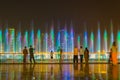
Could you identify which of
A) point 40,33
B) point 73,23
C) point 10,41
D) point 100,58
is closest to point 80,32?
point 73,23

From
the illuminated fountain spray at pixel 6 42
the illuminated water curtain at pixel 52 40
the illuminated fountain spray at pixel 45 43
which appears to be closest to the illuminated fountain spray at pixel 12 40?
the illuminated water curtain at pixel 52 40

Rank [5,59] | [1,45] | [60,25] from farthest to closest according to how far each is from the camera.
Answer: [60,25]
[1,45]
[5,59]

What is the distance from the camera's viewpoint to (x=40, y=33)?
49.1 m

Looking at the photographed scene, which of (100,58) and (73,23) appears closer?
(100,58)

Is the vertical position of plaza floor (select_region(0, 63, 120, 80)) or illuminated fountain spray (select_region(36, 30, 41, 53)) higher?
illuminated fountain spray (select_region(36, 30, 41, 53))

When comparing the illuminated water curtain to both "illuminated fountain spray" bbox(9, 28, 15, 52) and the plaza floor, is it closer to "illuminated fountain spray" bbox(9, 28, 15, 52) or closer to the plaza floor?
"illuminated fountain spray" bbox(9, 28, 15, 52)

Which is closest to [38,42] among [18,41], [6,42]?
[18,41]

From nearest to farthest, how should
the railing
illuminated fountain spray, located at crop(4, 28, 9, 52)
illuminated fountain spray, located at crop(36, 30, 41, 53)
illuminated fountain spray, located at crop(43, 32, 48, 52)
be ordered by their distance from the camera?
1. the railing
2. illuminated fountain spray, located at crop(4, 28, 9, 52)
3. illuminated fountain spray, located at crop(36, 30, 41, 53)
4. illuminated fountain spray, located at crop(43, 32, 48, 52)

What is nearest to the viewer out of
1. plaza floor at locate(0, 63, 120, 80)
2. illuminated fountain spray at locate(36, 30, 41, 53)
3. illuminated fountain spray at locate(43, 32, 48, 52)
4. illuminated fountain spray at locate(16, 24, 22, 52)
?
plaza floor at locate(0, 63, 120, 80)

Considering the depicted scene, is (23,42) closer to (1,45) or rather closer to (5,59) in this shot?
(1,45)

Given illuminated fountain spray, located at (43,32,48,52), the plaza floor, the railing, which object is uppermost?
illuminated fountain spray, located at (43,32,48,52)

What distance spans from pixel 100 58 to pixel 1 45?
1446 centimetres

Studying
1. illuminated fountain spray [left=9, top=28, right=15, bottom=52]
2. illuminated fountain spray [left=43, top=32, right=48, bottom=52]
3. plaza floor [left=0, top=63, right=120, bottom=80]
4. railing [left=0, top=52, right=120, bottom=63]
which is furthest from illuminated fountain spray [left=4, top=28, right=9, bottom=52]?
plaza floor [left=0, top=63, right=120, bottom=80]

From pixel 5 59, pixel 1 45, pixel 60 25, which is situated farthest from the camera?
pixel 60 25
